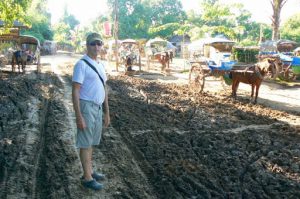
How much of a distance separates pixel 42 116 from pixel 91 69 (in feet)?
16.5

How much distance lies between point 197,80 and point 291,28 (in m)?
40.1

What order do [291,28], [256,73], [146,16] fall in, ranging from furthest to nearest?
[146,16] < [291,28] < [256,73]

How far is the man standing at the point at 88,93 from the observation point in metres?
4.25

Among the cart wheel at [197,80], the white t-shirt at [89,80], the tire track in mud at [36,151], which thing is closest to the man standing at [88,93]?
the white t-shirt at [89,80]

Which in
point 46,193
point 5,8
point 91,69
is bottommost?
point 46,193

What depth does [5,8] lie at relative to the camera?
1424cm

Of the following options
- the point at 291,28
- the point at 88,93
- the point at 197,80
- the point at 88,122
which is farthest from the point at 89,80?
the point at 291,28

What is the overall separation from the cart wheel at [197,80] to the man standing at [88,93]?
9737 mm

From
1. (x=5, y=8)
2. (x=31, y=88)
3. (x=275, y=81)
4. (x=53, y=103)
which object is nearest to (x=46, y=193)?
(x=53, y=103)

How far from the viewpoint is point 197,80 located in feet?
47.5

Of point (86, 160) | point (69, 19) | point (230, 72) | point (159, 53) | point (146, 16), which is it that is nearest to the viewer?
point (86, 160)

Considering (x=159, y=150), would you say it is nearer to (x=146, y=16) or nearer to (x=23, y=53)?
(x=23, y=53)

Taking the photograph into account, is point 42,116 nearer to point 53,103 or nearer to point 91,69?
point 53,103

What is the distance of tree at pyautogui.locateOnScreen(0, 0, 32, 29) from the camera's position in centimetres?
1429
